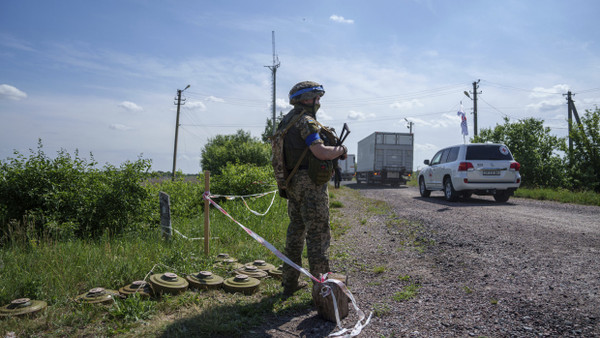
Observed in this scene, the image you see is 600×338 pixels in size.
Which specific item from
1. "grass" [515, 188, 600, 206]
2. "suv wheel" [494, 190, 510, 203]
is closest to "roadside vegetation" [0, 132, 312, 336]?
"suv wheel" [494, 190, 510, 203]

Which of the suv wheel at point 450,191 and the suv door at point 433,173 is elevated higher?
the suv door at point 433,173

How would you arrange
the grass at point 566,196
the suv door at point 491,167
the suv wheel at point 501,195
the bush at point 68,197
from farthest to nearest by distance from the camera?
the grass at point 566,196, the suv wheel at point 501,195, the suv door at point 491,167, the bush at point 68,197

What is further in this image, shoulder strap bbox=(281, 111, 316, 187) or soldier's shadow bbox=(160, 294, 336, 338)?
shoulder strap bbox=(281, 111, 316, 187)

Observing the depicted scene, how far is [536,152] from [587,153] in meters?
1.93

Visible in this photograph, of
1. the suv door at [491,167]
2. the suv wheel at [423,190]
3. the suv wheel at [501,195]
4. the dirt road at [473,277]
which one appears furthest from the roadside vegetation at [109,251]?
the suv wheel at [423,190]

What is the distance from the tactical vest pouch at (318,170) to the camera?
133 inches

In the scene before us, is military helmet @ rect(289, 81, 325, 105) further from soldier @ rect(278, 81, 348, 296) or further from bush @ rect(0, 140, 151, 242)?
bush @ rect(0, 140, 151, 242)

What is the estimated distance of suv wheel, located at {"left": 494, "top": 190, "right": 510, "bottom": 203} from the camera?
11.6m

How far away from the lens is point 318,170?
3369 millimetres

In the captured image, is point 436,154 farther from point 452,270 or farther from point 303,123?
point 303,123

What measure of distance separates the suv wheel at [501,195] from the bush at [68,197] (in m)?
10.3

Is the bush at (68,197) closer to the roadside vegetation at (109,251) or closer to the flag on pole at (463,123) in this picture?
the roadside vegetation at (109,251)

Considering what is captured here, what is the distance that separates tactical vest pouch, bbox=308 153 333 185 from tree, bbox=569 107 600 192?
1639 centimetres

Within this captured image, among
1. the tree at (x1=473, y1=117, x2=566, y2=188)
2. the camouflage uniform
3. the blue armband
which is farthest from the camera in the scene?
the tree at (x1=473, y1=117, x2=566, y2=188)
